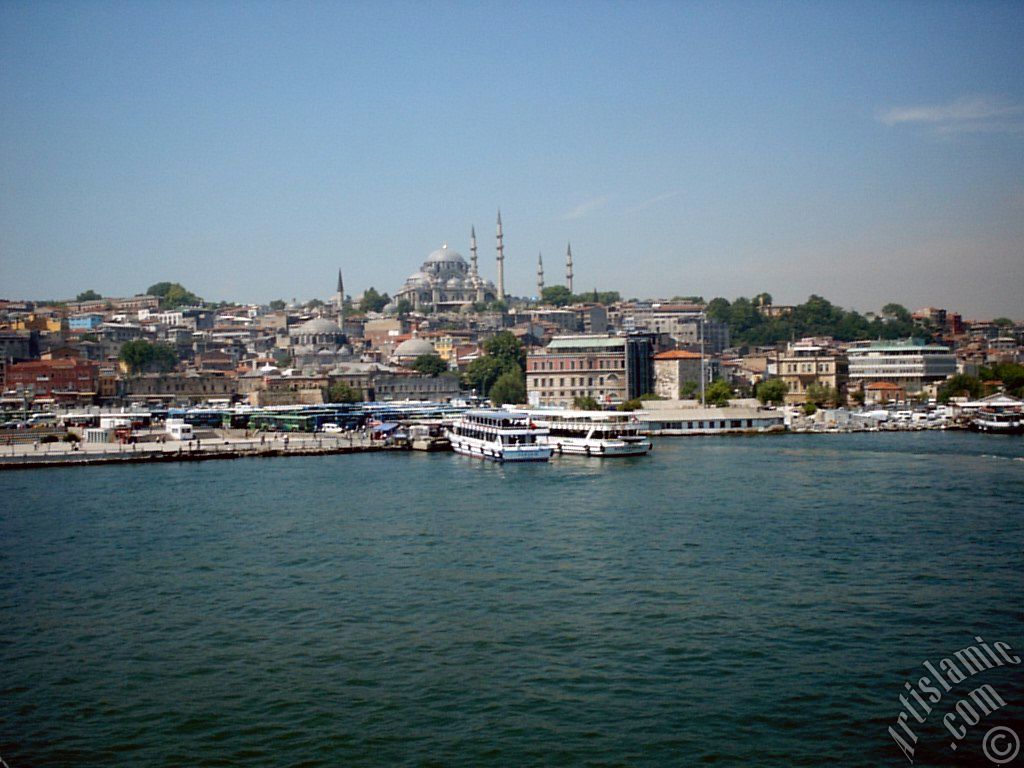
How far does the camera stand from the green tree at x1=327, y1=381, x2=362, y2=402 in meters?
42.6

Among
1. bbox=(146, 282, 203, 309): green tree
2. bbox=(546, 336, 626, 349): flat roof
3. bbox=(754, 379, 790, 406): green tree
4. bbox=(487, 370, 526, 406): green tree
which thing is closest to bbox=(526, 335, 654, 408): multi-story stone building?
bbox=(546, 336, 626, 349): flat roof

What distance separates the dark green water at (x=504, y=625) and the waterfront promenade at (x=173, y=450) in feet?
29.0

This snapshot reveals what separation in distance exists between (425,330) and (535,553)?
201ft

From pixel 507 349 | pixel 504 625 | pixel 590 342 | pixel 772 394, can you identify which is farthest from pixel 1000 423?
pixel 504 625

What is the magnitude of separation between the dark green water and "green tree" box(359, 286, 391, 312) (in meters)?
74.2

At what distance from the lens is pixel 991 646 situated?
7566mm

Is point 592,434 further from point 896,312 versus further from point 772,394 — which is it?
point 896,312

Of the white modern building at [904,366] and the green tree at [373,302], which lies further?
the green tree at [373,302]

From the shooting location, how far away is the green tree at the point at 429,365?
49775 millimetres

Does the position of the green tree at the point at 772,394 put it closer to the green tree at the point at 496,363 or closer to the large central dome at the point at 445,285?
the green tree at the point at 496,363

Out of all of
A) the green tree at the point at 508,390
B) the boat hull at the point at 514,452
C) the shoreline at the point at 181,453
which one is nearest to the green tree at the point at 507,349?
the green tree at the point at 508,390

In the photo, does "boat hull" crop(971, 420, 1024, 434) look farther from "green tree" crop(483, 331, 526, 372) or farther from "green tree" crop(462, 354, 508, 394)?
"green tree" crop(483, 331, 526, 372)

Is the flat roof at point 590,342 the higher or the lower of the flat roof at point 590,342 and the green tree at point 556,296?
the lower

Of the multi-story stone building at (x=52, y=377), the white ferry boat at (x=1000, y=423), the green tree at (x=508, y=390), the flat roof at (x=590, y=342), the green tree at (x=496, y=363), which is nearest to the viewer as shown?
the white ferry boat at (x=1000, y=423)
